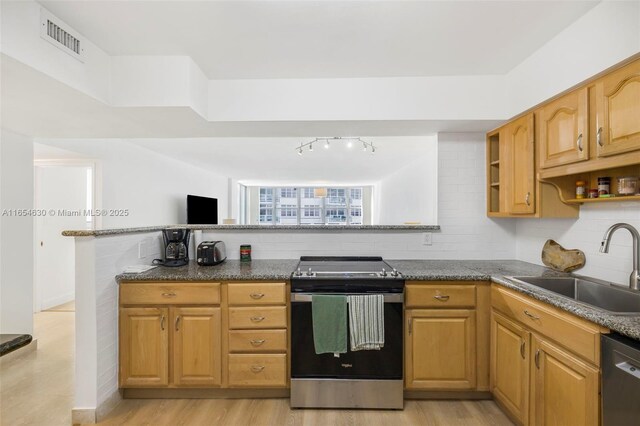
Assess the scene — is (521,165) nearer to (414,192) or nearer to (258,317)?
(258,317)

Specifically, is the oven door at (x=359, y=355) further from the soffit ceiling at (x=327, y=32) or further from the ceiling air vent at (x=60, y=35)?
the ceiling air vent at (x=60, y=35)

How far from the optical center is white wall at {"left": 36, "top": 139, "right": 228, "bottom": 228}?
3533 millimetres

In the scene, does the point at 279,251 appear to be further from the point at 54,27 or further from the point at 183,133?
the point at 54,27

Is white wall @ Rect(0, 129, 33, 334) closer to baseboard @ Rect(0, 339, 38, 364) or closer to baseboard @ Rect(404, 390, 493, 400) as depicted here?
baseboard @ Rect(0, 339, 38, 364)

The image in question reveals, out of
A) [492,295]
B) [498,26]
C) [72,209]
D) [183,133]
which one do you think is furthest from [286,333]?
[72,209]

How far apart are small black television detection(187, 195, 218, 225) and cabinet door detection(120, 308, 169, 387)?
3.85 metres

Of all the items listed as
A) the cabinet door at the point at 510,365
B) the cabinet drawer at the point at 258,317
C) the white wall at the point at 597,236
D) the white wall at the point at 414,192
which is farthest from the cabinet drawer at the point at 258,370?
the white wall at the point at 597,236

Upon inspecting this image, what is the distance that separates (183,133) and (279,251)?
4.62 feet

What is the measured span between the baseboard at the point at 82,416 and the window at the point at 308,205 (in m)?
9.71

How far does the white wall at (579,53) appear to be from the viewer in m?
1.43

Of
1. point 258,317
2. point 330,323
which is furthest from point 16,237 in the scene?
point 330,323

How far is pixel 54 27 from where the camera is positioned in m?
1.66

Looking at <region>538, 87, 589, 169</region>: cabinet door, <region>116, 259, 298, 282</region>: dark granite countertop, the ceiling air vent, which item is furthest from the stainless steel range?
the ceiling air vent

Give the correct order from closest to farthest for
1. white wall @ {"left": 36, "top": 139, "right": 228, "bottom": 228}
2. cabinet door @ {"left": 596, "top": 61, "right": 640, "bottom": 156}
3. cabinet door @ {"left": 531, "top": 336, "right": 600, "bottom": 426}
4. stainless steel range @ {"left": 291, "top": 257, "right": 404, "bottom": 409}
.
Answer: cabinet door @ {"left": 531, "top": 336, "right": 600, "bottom": 426} → cabinet door @ {"left": 596, "top": 61, "right": 640, "bottom": 156} → stainless steel range @ {"left": 291, "top": 257, "right": 404, "bottom": 409} → white wall @ {"left": 36, "top": 139, "right": 228, "bottom": 228}
